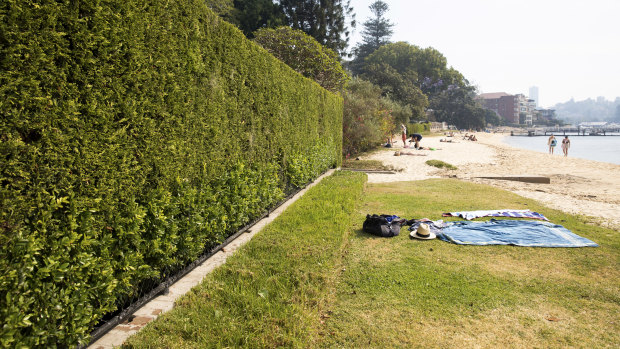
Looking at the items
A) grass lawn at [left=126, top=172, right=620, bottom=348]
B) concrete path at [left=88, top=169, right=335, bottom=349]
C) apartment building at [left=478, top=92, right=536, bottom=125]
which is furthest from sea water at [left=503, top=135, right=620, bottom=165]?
apartment building at [left=478, top=92, right=536, bottom=125]

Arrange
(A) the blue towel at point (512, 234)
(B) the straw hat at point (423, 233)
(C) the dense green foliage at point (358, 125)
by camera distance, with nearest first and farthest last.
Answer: (A) the blue towel at point (512, 234) < (B) the straw hat at point (423, 233) < (C) the dense green foliage at point (358, 125)

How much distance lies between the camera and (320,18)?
38.1 m

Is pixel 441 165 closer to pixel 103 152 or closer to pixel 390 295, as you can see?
A: pixel 390 295

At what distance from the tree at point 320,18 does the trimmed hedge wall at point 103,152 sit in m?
36.1

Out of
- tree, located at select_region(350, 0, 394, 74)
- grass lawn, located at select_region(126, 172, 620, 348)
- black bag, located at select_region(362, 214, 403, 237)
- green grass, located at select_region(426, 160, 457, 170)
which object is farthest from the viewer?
tree, located at select_region(350, 0, 394, 74)

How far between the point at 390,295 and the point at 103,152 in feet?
10.7

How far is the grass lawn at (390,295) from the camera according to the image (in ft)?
10.0

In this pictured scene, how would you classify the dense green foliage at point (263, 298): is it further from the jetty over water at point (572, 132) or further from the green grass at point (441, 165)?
the jetty over water at point (572, 132)

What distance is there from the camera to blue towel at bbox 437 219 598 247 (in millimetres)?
5922

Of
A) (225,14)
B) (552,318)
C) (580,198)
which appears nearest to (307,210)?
(552,318)

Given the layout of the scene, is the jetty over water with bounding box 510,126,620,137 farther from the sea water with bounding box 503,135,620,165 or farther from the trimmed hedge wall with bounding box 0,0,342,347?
the trimmed hedge wall with bounding box 0,0,342,347

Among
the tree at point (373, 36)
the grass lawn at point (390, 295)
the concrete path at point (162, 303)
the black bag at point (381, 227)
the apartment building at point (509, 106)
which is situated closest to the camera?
the concrete path at point (162, 303)

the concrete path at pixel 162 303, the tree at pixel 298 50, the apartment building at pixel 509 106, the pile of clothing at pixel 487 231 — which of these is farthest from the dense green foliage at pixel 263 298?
the apartment building at pixel 509 106

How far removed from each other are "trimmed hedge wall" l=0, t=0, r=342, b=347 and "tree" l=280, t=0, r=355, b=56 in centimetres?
3615
